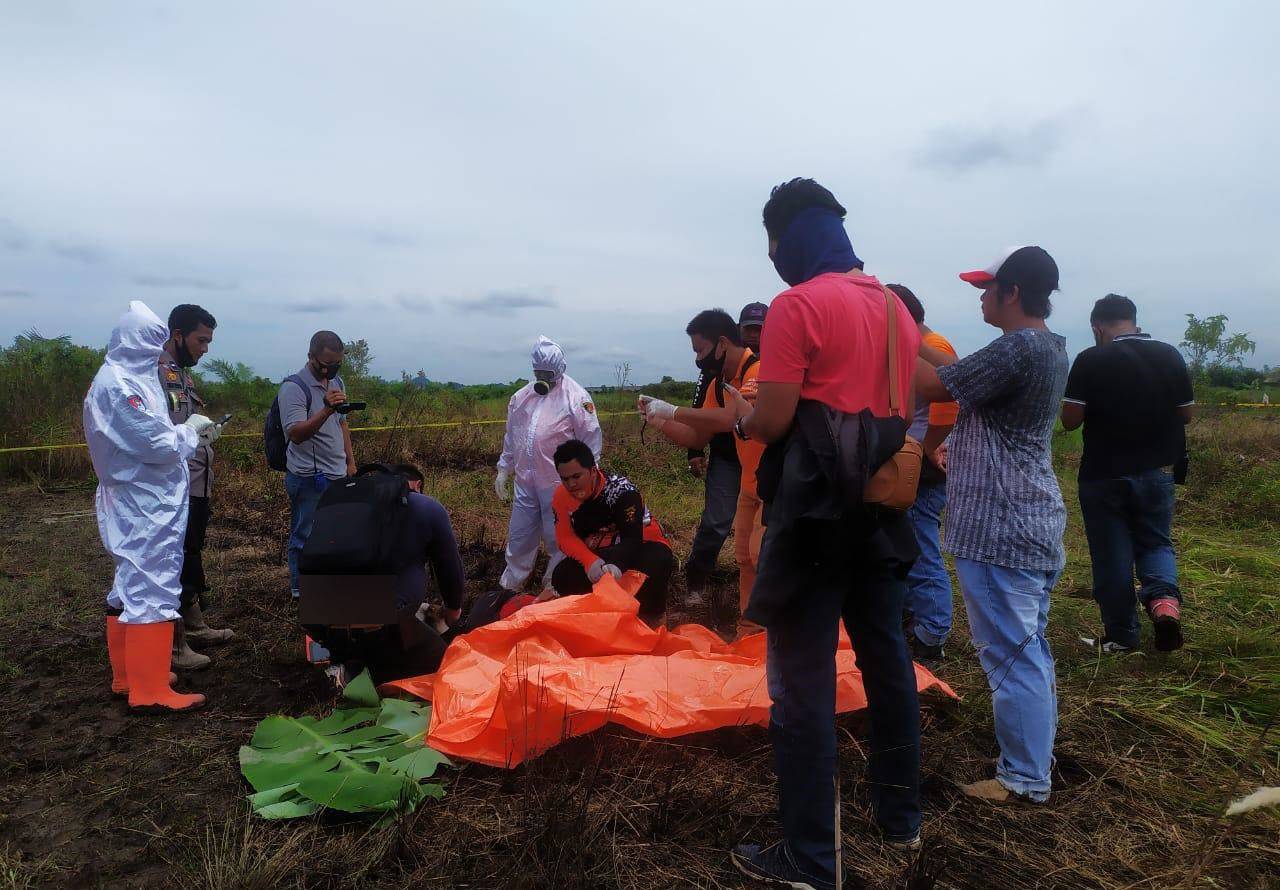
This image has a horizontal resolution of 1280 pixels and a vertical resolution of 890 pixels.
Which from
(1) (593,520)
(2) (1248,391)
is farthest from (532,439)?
(2) (1248,391)

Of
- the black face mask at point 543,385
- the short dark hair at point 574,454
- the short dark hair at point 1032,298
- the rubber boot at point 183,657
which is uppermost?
the short dark hair at point 1032,298

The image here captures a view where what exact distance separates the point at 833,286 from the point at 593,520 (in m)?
2.41

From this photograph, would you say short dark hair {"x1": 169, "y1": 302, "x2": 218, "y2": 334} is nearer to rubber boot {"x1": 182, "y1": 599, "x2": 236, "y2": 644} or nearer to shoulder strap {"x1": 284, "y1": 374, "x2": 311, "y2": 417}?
shoulder strap {"x1": 284, "y1": 374, "x2": 311, "y2": 417}

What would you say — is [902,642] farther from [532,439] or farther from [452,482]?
[452,482]

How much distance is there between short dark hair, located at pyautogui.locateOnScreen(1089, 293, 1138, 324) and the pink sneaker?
50.8 inches

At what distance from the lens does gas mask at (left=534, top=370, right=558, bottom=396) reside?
15.6 feet

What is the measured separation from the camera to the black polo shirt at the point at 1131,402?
132 inches

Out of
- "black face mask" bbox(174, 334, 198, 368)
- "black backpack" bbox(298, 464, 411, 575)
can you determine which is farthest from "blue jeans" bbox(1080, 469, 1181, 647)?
"black face mask" bbox(174, 334, 198, 368)

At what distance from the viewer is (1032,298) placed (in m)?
2.18

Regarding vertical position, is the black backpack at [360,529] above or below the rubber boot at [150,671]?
above

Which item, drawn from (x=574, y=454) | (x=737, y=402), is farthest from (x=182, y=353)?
(x=737, y=402)

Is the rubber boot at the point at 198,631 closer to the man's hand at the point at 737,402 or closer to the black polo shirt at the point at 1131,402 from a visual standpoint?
the man's hand at the point at 737,402

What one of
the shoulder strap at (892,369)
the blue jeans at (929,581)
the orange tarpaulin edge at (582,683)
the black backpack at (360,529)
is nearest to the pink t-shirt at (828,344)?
the shoulder strap at (892,369)

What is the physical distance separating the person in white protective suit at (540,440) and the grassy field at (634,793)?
133cm
